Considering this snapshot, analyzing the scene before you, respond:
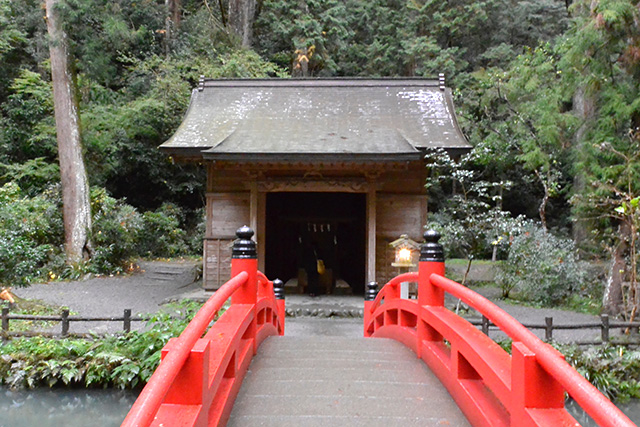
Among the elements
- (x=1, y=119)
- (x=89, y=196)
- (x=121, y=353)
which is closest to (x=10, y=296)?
(x=121, y=353)

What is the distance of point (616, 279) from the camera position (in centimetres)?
992

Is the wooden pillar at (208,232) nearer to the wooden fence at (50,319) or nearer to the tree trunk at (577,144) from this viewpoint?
the wooden fence at (50,319)

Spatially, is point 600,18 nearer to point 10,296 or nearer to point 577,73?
Answer: point 577,73

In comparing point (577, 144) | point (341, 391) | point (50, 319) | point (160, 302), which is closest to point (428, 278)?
point (341, 391)

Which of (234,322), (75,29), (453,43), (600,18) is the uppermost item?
(453,43)

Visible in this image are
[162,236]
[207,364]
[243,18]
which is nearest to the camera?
[207,364]

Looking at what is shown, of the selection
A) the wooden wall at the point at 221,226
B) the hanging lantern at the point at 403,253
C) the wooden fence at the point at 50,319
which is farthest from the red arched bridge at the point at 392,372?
the wooden wall at the point at 221,226

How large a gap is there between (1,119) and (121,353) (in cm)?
1600

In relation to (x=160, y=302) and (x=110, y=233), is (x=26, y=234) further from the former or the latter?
(x=160, y=302)

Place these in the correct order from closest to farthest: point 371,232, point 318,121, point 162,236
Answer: point 371,232
point 318,121
point 162,236

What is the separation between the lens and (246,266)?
3605 millimetres

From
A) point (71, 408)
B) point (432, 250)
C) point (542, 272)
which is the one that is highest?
point (432, 250)

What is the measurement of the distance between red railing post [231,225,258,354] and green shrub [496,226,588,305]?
1006cm

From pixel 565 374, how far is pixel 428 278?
2.04 metres
